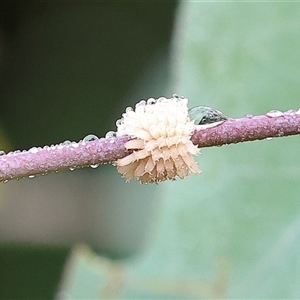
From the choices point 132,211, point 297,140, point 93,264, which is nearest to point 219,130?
point 297,140

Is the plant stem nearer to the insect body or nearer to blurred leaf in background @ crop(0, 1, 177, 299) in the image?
the insect body

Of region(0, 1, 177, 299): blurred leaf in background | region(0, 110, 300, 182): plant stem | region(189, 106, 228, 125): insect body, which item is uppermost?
region(0, 1, 177, 299): blurred leaf in background

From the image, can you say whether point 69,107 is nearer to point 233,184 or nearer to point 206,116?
point 233,184

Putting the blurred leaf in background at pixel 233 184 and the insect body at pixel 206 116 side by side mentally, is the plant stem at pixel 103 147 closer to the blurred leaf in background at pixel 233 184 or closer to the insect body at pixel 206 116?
the insect body at pixel 206 116

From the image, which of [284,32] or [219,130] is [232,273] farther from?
[219,130]

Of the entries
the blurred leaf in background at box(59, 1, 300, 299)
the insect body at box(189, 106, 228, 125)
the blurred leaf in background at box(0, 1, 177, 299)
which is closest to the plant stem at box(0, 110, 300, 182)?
the insect body at box(189, 106, 228, 125)

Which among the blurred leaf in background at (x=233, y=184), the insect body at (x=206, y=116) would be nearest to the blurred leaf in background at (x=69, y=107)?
the blurred leaf in background at (x=233, y=184)
